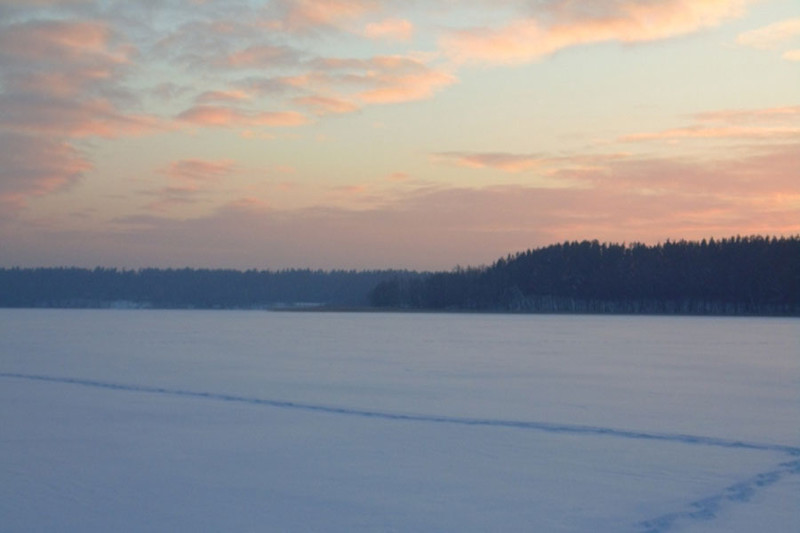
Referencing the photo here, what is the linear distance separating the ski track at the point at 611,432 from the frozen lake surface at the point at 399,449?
3cm

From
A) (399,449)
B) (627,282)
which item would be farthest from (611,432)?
(627,282)

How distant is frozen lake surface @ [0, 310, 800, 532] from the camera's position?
6.50m

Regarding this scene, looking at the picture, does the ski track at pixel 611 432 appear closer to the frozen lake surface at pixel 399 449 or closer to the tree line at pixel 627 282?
the frozen lake surface at pixel 399 449

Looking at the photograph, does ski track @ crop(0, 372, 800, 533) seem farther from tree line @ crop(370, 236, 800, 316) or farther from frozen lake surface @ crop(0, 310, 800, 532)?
tree line @ crop(370, 236, 800, 316)

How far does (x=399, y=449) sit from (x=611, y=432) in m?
2.50

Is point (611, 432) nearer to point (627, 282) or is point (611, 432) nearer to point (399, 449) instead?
point (399, 449)

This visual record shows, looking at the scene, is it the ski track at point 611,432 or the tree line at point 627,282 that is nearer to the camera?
the ski track at point 611,432

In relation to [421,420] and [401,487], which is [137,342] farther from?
[401,487]

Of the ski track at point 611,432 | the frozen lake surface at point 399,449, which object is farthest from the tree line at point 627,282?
the ski track at point 611,432

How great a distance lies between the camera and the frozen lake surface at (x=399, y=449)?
256 inches

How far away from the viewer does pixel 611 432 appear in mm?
10047

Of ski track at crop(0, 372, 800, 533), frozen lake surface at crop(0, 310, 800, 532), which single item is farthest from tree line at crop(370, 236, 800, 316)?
ski track at crop(0, 372, 800, 533)

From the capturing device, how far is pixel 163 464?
8.23 m

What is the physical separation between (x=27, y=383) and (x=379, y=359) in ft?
26.7
